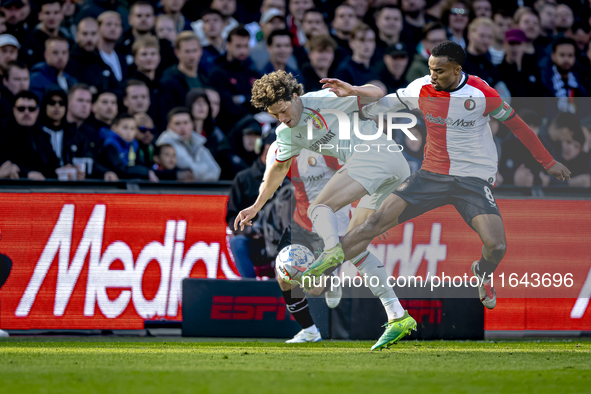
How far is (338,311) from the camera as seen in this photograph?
25.2 ft

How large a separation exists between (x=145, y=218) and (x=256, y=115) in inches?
84.5

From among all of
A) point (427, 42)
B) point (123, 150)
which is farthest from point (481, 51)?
point (123, 150)

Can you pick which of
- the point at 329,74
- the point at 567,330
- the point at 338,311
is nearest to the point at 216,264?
the point at 338,311

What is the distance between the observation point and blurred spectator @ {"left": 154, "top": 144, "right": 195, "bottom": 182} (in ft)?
26.3

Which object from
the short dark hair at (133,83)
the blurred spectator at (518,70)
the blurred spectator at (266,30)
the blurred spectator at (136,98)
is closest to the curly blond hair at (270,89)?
the blurred spectator at (136,98)

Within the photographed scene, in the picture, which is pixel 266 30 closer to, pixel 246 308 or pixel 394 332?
pixel 246 308

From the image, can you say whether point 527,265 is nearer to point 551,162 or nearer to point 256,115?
point 551,162

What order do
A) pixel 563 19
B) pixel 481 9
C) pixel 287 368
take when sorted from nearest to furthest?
pixel 287 368 < pixel 481 9 < pixel 563 19

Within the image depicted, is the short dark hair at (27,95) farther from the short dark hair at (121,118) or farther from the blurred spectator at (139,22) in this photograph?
the blurred spectator at (139,22)

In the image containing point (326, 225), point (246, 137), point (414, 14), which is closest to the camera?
point (326, 225)

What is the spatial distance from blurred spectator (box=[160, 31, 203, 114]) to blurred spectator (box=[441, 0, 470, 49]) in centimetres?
382

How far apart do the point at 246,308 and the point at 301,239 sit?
96 cm

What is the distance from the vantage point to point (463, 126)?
7027mm

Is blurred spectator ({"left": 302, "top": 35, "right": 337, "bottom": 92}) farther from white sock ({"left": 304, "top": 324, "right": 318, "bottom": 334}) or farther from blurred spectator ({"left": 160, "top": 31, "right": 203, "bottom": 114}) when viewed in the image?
white sock ({"left": 304, "top": 324, "right": 318, "bottom": 334})
